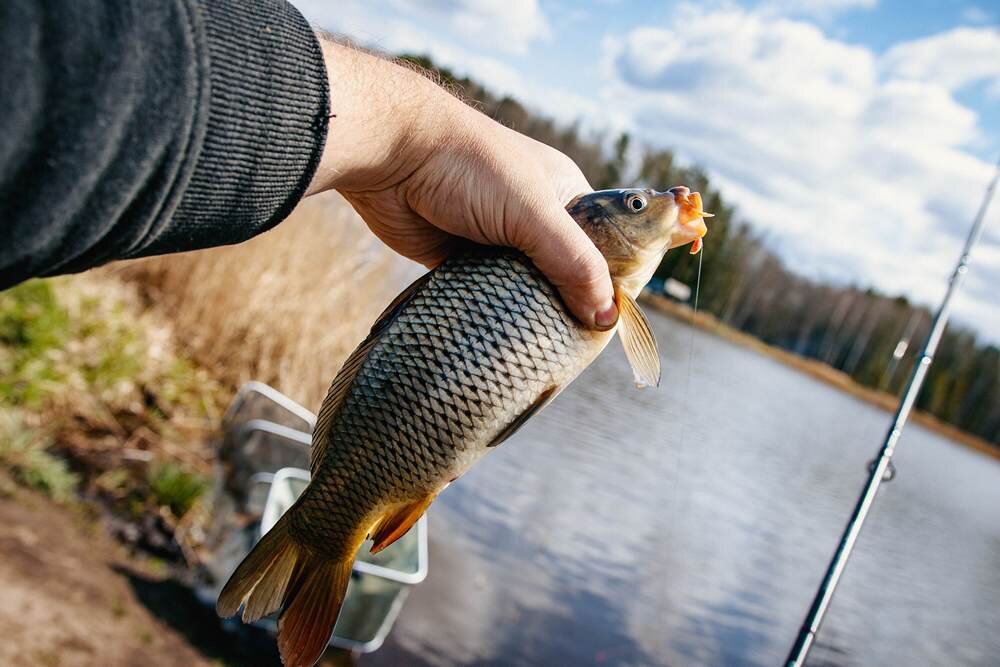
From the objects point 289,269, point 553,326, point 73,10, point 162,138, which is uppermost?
point 73,10

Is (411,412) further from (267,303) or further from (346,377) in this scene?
(267,303)

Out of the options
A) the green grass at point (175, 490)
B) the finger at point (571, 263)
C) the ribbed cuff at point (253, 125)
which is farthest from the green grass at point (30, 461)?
the finger at point (571, 263)

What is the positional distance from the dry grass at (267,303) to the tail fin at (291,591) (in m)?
6.44

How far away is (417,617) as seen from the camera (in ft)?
25.0

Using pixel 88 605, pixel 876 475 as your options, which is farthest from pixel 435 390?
pixel 88 605

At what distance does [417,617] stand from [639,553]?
192 inches

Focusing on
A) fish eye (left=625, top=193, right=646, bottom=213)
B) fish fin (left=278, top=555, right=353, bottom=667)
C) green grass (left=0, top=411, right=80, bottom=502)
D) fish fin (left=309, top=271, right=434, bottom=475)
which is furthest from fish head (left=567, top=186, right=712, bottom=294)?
green grass (left=0, top=411, right=80, bottom=502)

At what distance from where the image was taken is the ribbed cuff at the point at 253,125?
1.58 metres

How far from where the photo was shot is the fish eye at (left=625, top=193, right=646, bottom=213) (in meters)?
2.34

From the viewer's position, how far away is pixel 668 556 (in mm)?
11812

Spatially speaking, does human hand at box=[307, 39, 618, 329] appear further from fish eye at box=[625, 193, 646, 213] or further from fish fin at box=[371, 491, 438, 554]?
fish fin at box=[371, 491, 438, 554]

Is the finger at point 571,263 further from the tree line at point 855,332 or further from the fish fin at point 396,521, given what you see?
the tree line at point 855,332

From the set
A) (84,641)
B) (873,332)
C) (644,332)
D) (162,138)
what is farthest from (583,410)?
(873,332)

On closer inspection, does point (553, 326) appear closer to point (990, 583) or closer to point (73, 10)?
point (73, 10)
